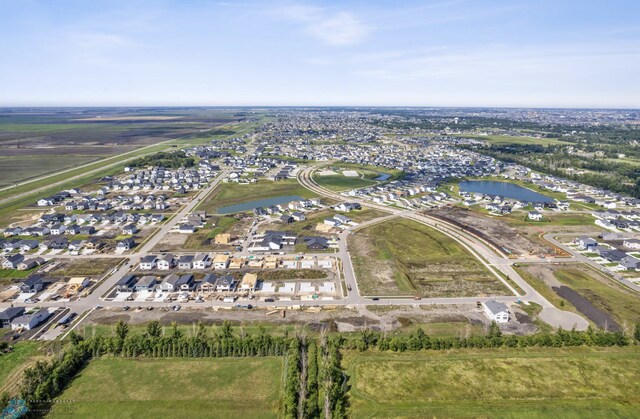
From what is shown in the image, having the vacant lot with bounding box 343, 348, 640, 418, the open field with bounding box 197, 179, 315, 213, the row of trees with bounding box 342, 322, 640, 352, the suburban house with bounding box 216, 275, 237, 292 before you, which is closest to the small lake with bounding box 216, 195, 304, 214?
the open field with bounding box 197, 179, 315, 213

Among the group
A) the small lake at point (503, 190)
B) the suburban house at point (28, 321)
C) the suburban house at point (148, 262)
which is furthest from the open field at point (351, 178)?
the suburban house at point (28, 321)

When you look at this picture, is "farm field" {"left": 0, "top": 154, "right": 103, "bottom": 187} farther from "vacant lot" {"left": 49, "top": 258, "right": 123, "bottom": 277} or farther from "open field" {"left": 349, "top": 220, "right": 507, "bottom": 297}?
"open field" {"left": 349, "top": 220, "right": 507, "bottom": 297}

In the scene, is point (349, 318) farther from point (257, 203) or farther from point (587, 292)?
point (257, 203)

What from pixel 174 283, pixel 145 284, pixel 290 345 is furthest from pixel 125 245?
pixel 290 345

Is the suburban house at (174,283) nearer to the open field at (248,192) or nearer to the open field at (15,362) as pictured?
the open field at (15,362)

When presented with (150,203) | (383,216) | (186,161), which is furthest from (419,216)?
(186,161)

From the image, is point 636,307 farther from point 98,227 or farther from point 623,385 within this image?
point 98,227
